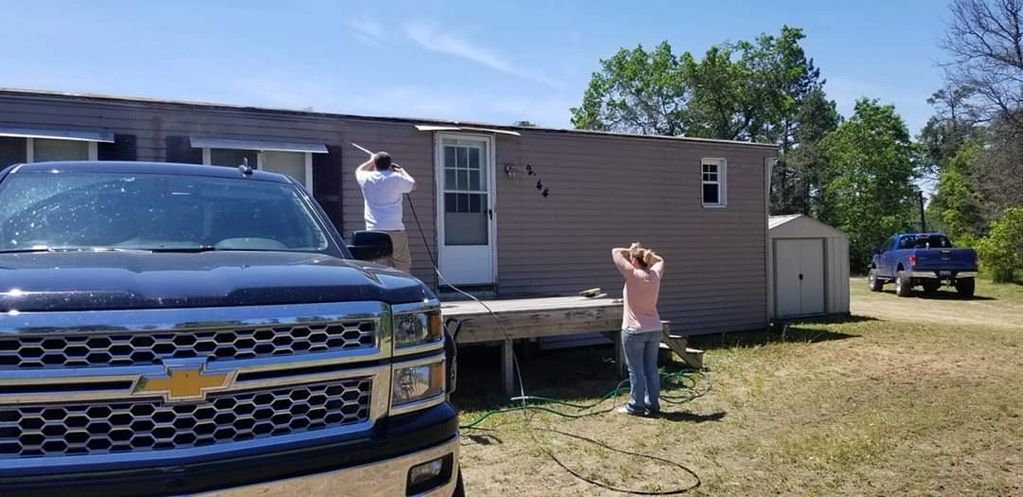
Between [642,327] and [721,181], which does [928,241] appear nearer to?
[721,181]

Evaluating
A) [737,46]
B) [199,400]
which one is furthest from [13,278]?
[737,46]

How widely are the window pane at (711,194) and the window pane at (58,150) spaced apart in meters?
9.84

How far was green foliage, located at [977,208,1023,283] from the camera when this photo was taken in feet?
81.9

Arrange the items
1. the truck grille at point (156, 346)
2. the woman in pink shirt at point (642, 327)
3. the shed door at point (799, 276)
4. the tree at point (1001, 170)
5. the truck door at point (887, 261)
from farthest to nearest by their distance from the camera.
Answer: the tree at point (1001, 170)
the truck door at point (887, 261)
the shed door at point (799, 276)
the woman in pink shirt at point (642, 327)
the truck grille at point (156, 346)

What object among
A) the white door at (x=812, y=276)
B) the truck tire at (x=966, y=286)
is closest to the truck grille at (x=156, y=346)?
the white door at (x=812, y=276)

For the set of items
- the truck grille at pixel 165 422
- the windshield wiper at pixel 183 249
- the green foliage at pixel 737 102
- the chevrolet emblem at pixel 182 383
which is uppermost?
the green foliage at pixel 737 102

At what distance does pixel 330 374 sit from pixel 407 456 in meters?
0.40

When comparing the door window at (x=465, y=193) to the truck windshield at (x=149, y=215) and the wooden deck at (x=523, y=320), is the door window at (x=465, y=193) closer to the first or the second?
the wooden deck at (x=523, y=320)

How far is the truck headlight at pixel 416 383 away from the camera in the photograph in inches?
102

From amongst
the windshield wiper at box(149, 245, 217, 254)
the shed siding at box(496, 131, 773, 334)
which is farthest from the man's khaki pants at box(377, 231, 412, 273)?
the windshield wiper at box(149, 245, 217, 254)

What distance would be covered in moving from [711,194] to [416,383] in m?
11.3

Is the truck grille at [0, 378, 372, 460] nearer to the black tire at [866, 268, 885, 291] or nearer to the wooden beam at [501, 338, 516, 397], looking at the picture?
the wooden beam at [501, 338, 516, 397]

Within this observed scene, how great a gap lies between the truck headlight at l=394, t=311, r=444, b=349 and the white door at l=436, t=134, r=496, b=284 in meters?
7.27

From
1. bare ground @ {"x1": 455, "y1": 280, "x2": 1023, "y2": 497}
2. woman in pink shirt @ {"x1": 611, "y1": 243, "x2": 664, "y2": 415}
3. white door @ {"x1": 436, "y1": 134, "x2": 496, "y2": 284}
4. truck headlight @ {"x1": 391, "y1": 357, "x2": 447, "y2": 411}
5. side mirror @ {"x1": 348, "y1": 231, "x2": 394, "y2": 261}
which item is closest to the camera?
truck headlight @ {"x1": 391, "y1": 357, "x2": 447, "y2": 411}
